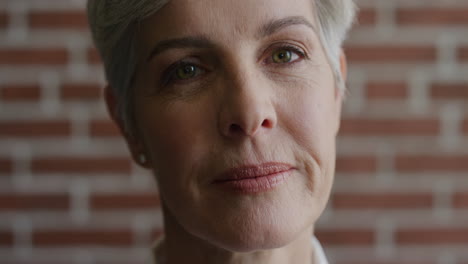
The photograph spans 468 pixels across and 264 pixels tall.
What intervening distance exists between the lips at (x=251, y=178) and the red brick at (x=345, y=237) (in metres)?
0.86

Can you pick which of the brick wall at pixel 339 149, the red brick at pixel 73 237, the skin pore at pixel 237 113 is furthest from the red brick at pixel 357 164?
the skin pore at pixel 237 113

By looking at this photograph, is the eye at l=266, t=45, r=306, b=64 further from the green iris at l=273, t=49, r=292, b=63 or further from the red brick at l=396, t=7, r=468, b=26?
the red brick at l=396, t=7, r=468, b=26

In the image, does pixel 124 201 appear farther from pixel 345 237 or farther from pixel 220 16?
pixel 220 16

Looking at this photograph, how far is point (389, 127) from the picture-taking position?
5.06 ft

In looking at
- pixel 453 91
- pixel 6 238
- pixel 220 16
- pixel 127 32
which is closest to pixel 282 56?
pixel 220 16

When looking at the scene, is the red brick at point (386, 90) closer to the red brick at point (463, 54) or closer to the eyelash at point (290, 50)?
the red brick at point (463, 54)

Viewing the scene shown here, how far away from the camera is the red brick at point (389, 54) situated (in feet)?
5.01

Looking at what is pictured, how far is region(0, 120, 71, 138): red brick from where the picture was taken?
61.1 inches

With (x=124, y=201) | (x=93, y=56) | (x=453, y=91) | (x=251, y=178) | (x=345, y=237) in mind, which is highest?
(x=251, y=178)

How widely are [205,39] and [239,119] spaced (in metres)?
0.12

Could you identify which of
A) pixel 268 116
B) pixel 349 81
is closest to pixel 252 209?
pixel 268 116

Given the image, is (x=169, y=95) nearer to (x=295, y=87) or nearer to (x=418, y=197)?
(x=295, y=87)

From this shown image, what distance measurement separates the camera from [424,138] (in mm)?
1549

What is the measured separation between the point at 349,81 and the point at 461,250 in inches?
22.1
